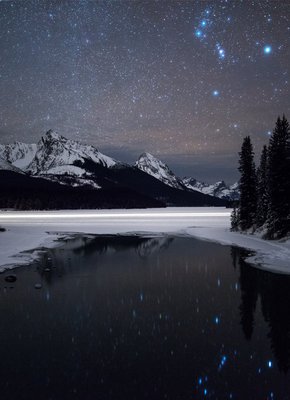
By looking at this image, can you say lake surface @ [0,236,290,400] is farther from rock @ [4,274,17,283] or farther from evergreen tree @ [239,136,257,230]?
evergreen tree @ [239,136,257,230]

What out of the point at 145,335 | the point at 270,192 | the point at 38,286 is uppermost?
the point at 270,192

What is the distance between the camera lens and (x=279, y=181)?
1594 inches

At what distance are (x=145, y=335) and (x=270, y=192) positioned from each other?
3298cm

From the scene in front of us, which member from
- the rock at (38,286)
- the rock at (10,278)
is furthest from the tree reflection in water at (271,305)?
the rock at (10,278)

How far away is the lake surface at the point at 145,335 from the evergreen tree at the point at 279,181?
19609mm

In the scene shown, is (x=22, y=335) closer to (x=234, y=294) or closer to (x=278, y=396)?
(x=278, y=396)

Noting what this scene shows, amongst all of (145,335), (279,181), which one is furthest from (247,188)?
(145,335)

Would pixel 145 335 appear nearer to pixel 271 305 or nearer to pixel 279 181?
pixel 271 305

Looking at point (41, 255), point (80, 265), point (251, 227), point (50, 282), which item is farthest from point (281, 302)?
point (251, 227)

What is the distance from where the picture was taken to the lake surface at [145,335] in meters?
8.27

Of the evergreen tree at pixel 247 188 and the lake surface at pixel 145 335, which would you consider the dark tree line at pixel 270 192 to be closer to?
the evergreen tree at pixel 247 188

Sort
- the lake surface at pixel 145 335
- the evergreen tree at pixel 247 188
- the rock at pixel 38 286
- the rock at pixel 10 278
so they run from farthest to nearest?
the evergreen tree at pixel 247 188 → the rock at pixel 10 278 → the rock at pixel 38 286 → the lake surface at pixel 145 335

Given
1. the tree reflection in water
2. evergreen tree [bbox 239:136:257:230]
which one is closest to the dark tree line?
evergreen tree [bbox 239:136:257:230]

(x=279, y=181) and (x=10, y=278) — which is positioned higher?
(x=279, y=181)
